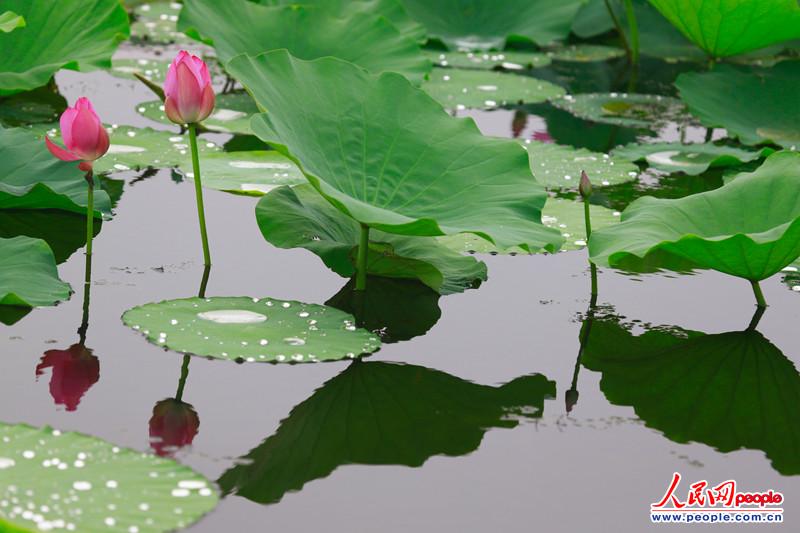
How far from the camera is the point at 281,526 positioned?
1.29 meters

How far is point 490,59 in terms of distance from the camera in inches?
177

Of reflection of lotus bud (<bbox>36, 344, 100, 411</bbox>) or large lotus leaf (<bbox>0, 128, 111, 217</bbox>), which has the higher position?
large lotus leaf (<bbox>0, 128, 111, 217</bbox>)

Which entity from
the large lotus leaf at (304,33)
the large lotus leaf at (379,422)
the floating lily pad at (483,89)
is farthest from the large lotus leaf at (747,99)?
A: the large lotus leaf at (379,422)

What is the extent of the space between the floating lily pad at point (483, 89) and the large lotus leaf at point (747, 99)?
670 millimetres

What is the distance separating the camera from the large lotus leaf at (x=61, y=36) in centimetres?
287

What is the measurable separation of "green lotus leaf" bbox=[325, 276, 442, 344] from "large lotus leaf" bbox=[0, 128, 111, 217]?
579 millimetres

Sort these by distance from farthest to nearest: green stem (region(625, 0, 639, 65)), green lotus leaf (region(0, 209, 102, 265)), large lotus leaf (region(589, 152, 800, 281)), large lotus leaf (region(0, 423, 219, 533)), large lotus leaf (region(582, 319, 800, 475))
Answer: green stem (region(625, 0, 639, 65)) → green lotus leaf (region(0, 209, 102, 265)) → large lotus leaf (region(589, 152, 800, 281)) → large lotus leaf (region(582, 319, 800, 475)) → large lotus leaf (region(0, 423, 219, 533))

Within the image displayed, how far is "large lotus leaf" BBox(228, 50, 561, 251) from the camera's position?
2014 mm

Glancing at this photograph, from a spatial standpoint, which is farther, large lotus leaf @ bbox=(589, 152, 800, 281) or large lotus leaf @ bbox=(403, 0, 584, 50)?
large lotus leaf @ bbox=(403, 0, 584, 50)

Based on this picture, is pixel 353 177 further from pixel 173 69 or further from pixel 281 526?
pixel 281 526

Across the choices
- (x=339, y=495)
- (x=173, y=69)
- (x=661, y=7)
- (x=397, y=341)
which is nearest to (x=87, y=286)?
(x=173, y=69)

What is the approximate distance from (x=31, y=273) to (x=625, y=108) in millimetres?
2424

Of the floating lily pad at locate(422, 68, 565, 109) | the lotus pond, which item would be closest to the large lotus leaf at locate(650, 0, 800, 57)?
the lotus pond

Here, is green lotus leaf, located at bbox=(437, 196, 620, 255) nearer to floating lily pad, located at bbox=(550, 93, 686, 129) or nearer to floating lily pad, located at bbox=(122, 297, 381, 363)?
floating lily pad, located at bbox=(122, 297, 381, 363)
